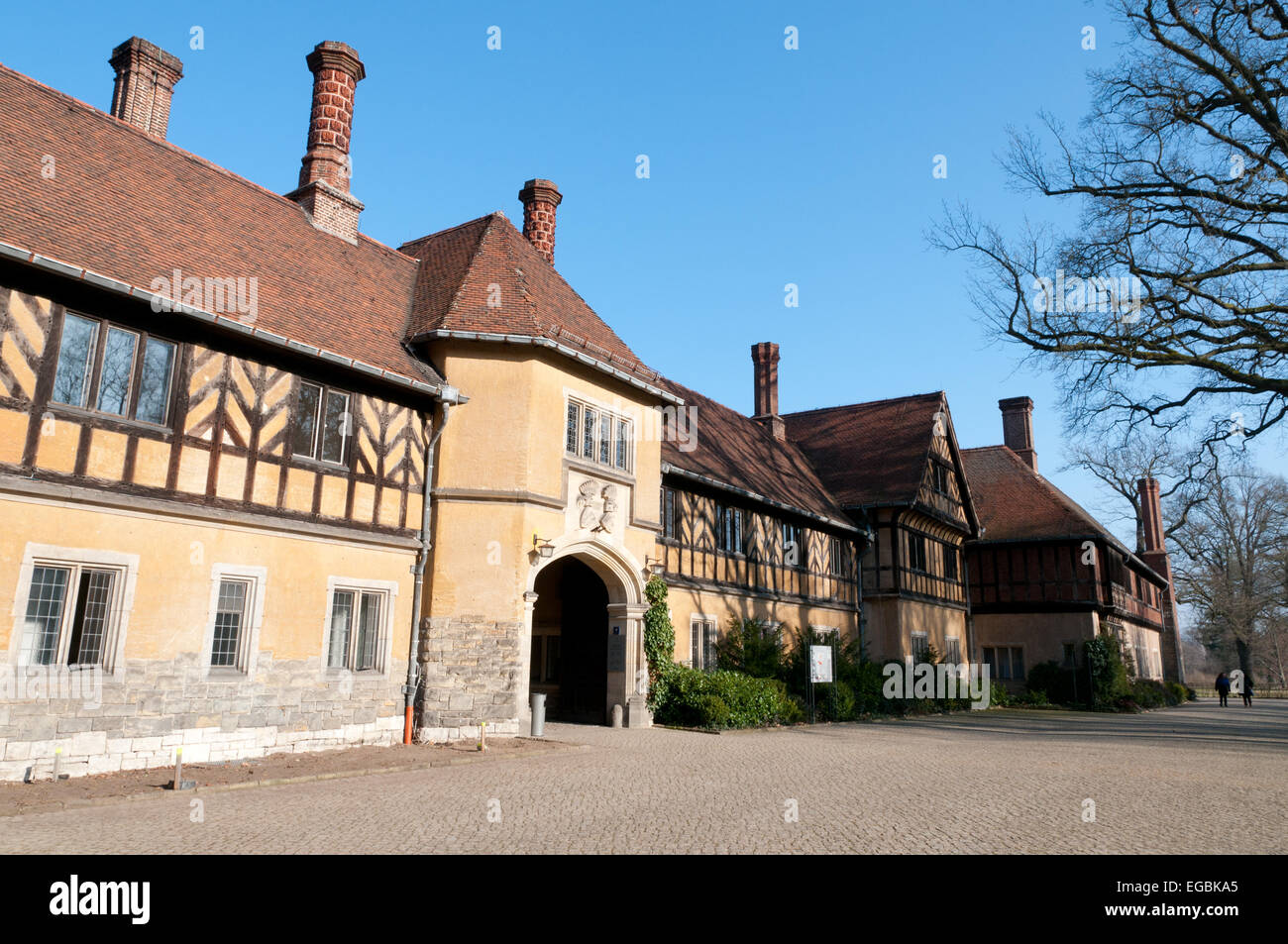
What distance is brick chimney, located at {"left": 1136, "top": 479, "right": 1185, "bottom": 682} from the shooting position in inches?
1900

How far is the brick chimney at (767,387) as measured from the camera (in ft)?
104

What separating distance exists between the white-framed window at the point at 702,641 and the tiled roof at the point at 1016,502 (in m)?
17.9

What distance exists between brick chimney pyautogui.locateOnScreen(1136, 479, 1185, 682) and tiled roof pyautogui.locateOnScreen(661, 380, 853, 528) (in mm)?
27570

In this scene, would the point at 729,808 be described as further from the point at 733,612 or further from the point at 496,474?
the point at 733,612

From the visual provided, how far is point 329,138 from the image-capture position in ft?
54.2

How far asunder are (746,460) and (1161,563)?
34.6 meters

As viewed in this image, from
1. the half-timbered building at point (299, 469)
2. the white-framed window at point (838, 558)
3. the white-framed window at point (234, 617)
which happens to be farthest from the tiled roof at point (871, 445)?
the white-framed window at point (234, 617)

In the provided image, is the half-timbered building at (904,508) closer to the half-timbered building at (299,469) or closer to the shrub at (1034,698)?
the shrub at (1034,698)

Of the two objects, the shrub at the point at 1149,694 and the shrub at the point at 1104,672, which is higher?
the shrub at the point at 1104,672

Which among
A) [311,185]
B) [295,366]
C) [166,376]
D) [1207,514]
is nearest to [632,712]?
[295,366]

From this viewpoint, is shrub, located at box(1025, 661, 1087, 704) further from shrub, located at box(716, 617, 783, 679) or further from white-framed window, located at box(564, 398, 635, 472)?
white-framed window, located at box(564, 398, 635, 472)

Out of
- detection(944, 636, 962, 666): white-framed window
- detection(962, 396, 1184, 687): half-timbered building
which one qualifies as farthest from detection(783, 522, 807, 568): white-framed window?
detection(962, 396, 1184, 687): half-timbered building

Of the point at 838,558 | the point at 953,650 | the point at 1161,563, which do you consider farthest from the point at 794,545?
the point at 1161,563
